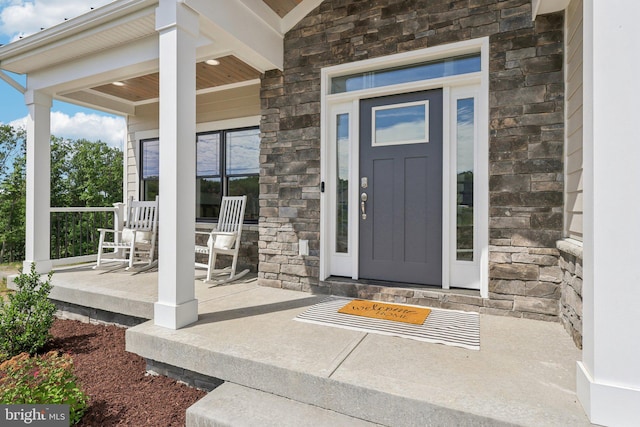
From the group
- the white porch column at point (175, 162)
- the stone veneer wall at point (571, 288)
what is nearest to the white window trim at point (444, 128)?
the stone veneer wall at point (571, 288)

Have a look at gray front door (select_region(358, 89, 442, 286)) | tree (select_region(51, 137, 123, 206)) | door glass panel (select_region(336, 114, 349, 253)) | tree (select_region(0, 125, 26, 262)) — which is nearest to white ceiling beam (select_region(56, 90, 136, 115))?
door glass panel (select_region(336, 114, 349, 253))

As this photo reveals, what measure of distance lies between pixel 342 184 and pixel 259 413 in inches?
88.6

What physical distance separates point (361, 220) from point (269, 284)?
1192mm

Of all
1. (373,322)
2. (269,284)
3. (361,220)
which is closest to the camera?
(373,322)

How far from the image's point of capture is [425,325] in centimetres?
246

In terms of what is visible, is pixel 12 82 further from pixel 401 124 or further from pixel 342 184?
pixel 401 124

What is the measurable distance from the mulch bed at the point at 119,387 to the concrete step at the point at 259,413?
314mm

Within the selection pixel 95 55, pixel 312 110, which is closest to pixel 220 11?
pixel 312 110

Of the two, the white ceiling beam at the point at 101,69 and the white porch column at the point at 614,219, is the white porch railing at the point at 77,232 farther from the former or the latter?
the white porch column at the point at 614,219

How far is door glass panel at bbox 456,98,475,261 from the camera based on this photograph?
2.96 metres

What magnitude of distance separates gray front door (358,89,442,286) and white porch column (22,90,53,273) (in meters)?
3.83

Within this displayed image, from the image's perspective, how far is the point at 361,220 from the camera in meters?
3.37

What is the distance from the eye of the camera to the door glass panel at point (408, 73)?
2.93 m

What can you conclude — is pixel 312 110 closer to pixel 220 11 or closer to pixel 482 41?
pixel 220 11
